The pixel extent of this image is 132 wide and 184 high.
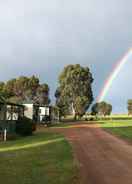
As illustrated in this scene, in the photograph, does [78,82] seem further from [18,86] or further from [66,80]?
[18,86]

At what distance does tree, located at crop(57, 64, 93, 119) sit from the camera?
114 meters

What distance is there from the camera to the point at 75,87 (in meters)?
116

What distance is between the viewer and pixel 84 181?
38.4 feet

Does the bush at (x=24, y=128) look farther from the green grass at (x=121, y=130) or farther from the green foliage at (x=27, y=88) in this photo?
the green foliage at (x=27, y=88)

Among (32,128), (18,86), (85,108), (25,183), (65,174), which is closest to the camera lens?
(25,183)

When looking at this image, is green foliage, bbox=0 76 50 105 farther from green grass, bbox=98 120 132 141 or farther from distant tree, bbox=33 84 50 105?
green grass, bbox=98 120 132 141

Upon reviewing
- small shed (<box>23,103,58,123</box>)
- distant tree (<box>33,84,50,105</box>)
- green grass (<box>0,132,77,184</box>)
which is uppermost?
distant tree (<box>33,84,50,105</box>)

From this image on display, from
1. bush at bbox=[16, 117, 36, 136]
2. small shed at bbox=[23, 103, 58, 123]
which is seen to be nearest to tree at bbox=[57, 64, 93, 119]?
small shed at bbox=[23, 103, 58, 123]

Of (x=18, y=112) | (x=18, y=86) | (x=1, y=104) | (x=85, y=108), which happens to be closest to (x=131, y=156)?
(x=1, y=104)

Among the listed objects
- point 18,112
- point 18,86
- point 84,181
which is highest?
point 18,86

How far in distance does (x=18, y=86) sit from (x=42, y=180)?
112 metres

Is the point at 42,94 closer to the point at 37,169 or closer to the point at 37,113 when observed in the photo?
the point at 37,113

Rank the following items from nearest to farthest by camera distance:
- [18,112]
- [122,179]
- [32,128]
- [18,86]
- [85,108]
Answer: [122,179] < [32,128] < [18,112] < [85,108] < [18,86]

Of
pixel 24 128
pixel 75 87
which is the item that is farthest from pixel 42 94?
pixel 24 128
